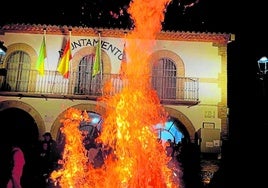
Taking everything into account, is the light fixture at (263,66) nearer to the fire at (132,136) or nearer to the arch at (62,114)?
the fire at (132,136)

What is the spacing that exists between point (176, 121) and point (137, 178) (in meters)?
7.44

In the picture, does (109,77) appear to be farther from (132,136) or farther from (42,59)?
(132,136)

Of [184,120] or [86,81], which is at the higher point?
[86,81]

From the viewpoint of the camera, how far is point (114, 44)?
60.5 feet

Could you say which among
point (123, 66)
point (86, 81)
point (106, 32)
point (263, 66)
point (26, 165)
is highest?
point (106, 32)

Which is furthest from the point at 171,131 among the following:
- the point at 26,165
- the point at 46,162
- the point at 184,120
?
the point at 26,165

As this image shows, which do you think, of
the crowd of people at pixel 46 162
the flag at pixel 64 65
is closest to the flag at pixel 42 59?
the flag at pixel 64 65

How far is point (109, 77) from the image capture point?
59.4 ft

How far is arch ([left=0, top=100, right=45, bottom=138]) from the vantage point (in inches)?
691

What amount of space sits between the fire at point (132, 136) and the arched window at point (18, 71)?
2765 millimetres

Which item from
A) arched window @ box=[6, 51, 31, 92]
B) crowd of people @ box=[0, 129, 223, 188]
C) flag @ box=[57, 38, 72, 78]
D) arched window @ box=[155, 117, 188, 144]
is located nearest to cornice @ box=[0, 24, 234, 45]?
arched window @ box=[6, 51, 31, 92]

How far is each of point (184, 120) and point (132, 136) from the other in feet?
18.0

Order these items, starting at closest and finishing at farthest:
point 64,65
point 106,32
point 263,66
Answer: point 263,66
point 64,65
point 106,32

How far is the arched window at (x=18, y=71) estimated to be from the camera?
18.1 m
